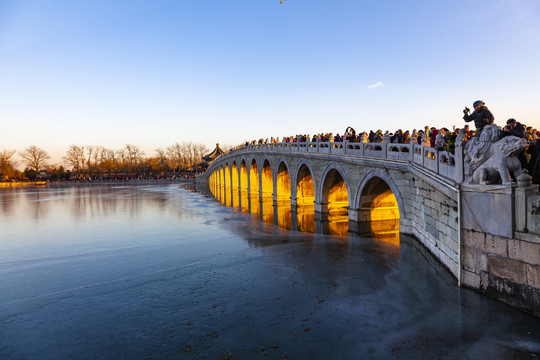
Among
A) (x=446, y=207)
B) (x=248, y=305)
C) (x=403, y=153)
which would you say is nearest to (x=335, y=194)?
(x=403, y=153)

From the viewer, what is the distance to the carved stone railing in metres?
8.77

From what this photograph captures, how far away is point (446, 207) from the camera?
9.27m

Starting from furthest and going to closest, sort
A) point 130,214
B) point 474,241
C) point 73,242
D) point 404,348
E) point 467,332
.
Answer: point 130,214 < point 73,242 < point 474,241 < point 467,332 < point 404,348

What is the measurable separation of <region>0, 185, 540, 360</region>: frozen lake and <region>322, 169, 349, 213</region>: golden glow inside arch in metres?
6.50

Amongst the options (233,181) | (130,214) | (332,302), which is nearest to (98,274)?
(332,302)

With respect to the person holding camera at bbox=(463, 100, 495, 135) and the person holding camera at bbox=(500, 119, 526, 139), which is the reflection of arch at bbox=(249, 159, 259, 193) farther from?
the person holding camera at bbox=(500, 119, 526, 139)

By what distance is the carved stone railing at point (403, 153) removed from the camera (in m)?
8.77

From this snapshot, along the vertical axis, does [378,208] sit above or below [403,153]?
below

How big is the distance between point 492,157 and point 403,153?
5.86m

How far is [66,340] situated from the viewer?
6.58m

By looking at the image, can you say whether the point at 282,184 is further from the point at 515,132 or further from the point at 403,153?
the point at 515,132

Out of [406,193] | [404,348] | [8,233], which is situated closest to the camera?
[404,348]

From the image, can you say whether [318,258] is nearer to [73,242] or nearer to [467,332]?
[467,332]

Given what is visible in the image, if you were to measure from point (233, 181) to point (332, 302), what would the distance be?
143 ft
